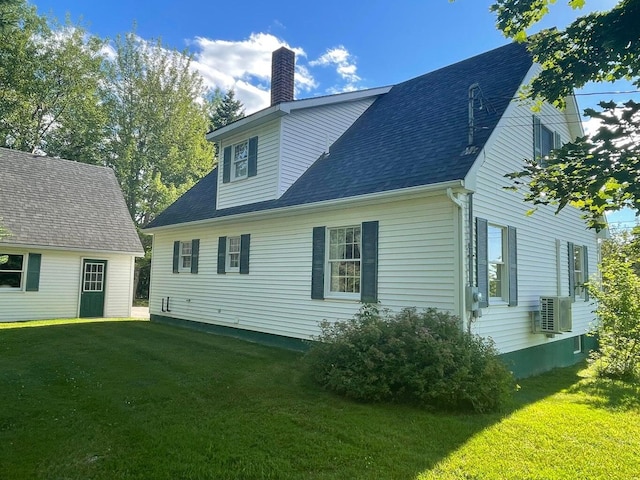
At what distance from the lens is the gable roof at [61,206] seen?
1538 centimetres

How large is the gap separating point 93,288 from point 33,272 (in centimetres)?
215

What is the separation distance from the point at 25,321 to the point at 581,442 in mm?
16434

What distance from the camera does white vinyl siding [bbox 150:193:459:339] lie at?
Answer: 7371 millimetres

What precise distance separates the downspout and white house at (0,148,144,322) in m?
14.1

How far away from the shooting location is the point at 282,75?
500 inches

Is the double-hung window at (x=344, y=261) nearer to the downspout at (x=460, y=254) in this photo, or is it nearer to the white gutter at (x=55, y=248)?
the downspout at (x=460, y=254)

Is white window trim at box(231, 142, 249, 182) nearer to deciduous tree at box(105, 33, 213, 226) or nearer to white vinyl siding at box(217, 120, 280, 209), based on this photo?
white vinyl siding at box(217, 120, 280, 209)

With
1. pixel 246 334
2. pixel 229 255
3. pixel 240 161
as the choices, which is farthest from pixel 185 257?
pixel 246 334

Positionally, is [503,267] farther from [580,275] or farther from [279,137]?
[279,137]

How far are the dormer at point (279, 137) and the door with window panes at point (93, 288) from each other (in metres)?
7.26

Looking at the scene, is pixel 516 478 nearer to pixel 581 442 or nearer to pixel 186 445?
pixel 581 442

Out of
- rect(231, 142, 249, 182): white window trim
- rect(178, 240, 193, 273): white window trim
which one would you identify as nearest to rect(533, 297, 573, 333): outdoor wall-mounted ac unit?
rect(231, 142, 249, 182): white window trim

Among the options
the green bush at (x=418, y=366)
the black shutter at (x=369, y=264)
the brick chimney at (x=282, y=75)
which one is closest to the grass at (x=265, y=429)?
the green bush at (x=418, y=366)

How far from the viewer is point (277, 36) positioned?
50.8ft
